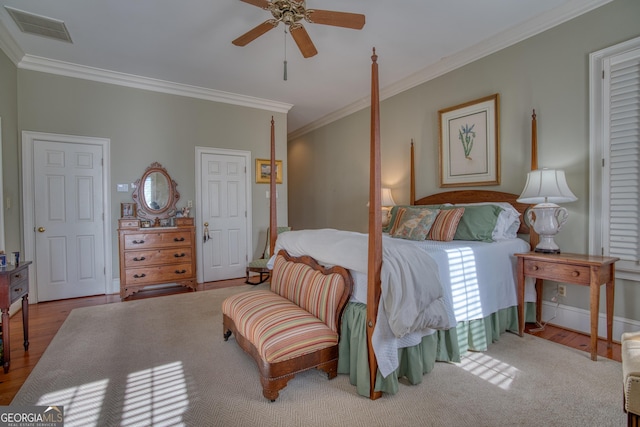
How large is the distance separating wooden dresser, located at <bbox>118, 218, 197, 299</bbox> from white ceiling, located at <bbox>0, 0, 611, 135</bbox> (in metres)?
1.99

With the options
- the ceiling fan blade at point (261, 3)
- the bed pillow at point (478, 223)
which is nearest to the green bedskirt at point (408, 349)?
the bed pillow at point (478, 223)

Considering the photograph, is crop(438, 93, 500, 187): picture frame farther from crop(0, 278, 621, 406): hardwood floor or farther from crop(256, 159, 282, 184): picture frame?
crop(256, 159, 282, 184): picture frame

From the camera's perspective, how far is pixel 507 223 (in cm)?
292

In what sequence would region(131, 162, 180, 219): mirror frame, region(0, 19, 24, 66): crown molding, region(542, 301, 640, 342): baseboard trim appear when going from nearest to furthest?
1. region(542, 301, 640, 342): baseboard trim
2. region(0, 19, 24, 66): crown molding
3. region(131, 162, 180, 219): mirror frame

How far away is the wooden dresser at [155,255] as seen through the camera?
3.86 metres

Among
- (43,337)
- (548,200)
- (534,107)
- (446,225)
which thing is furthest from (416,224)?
(43,337)

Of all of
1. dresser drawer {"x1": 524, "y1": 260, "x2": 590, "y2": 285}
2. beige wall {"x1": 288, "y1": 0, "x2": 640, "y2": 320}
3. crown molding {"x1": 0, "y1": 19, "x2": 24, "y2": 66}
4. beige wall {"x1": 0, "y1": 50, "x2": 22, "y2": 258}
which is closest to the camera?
dresser drawer {"x1": 524, "y1": 260, "x2": 590, "y2": 285}

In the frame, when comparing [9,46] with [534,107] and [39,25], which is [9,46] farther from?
[534,107]

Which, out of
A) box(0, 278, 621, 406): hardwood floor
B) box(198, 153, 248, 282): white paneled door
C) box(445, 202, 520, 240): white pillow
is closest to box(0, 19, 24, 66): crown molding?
box(198, 153, 248, 282): white paneled door

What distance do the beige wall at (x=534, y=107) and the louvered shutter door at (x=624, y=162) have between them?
→ 0.17m

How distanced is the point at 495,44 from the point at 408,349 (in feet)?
10.7

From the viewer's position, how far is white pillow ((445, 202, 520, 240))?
2836mm

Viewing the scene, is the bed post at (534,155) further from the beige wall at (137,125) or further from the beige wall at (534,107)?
the beige wall at (137,125)

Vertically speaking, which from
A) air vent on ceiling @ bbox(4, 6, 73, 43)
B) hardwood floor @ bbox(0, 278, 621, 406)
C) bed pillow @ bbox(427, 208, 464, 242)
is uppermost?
air vent on ceiling @ bbox(4, 6, 73, 43)
